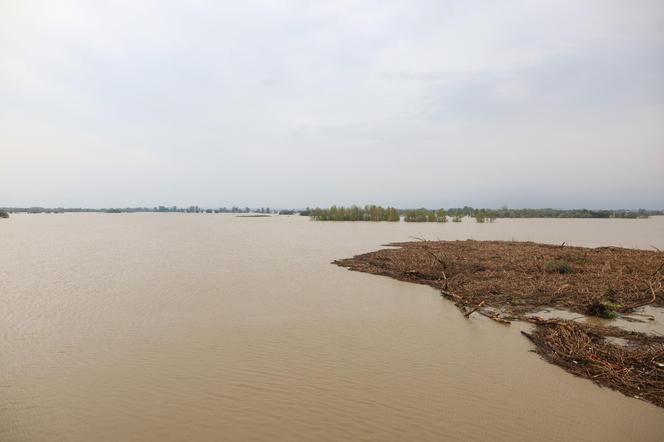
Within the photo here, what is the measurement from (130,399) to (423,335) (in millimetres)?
5610

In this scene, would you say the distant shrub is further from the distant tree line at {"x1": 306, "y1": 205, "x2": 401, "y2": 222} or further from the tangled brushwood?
the distant tree line at {"x1": 306, "y1": 205, "x2": 401, "y2": 222}

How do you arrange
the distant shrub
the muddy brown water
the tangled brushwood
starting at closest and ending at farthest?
the muddy brown water
the tangled brushwood
the distant shrub

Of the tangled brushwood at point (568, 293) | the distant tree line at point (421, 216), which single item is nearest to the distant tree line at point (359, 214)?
the distant tree line at point (421, 216)

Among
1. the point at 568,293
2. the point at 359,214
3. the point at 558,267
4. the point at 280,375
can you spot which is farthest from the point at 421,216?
the point at 280,375

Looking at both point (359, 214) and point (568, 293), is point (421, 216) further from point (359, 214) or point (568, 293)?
point (568, 293)

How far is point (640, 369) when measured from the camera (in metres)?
5.55

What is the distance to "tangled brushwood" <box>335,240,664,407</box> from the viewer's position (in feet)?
18.7

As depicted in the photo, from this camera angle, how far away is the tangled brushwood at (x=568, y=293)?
5.71 metres

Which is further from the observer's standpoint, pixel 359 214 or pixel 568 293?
pixel 359 214

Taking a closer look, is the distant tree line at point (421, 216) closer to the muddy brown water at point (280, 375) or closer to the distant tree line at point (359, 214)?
the distant tree line at point (359, 214)

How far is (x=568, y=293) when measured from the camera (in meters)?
10.6

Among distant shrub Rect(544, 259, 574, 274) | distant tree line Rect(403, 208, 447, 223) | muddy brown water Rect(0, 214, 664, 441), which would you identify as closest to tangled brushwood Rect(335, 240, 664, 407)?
distant shrub Rect(544, 259, 574, 274)

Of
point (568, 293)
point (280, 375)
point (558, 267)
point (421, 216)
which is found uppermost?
point (421, 216)

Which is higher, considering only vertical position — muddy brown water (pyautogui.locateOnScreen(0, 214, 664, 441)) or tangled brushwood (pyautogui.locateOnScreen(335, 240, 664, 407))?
tangled brushwood (pyautogui.locateOnScreen(335, 240, 664, 407))
